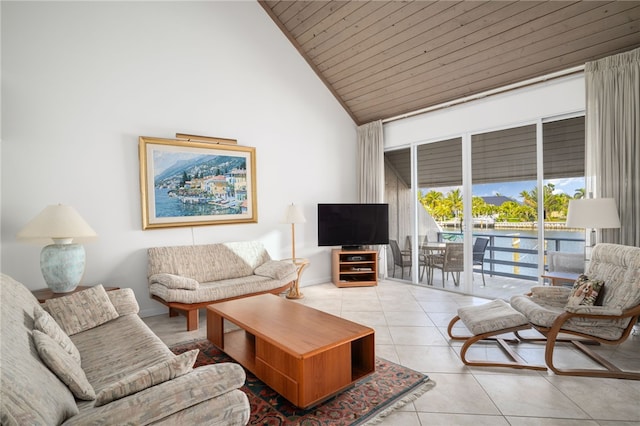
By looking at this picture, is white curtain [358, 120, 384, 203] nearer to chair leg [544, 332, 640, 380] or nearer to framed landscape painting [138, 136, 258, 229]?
framed landscape painting [138, 136, 258, 229]

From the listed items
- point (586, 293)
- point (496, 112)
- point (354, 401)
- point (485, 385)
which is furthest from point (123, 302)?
point (496, 112)

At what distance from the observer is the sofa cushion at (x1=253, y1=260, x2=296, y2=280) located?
170 inches

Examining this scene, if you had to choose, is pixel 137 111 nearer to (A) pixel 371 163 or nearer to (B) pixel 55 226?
(B) pixel 55 226

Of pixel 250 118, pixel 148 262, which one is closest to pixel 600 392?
pixel 148 262

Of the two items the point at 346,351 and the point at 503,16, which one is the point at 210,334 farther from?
the point at 503,16

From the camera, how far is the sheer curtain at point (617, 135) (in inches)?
132

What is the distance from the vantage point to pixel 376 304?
14.6ft

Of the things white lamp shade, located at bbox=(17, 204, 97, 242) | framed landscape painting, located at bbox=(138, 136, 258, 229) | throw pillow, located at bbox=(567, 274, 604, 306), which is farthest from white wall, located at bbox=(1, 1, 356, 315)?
throw pillow, located at bbox=(567, 274, 604, 306)

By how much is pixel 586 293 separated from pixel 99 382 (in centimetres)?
361

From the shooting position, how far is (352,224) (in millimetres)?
5574

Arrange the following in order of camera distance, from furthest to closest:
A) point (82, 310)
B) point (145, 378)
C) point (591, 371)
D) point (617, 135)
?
point (617, 135) → point (82, 310) → point (591, 371) → point (145, 378)

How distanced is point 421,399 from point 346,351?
59 centimetres

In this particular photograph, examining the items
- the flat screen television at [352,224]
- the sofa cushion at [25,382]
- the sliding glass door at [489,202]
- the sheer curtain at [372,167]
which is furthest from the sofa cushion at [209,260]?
the sliding glass door at [489,202]

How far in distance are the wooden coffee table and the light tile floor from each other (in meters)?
0.42
